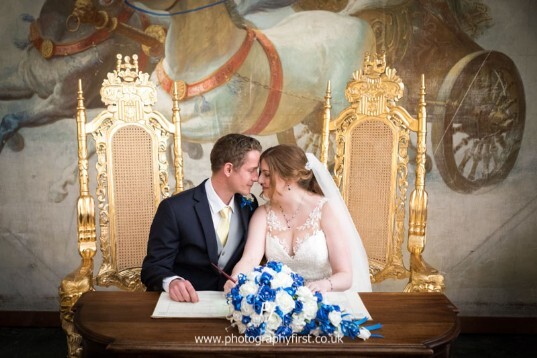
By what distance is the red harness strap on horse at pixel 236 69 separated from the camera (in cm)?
447

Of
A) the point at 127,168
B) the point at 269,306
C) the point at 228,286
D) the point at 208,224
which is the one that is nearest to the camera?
the point at 269,306

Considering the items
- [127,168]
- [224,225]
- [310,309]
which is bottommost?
[310,309]

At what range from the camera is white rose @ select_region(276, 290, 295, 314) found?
1935 millimetres

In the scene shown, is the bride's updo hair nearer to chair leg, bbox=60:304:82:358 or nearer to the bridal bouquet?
the bridal bouquet

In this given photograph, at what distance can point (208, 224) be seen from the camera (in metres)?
2.94

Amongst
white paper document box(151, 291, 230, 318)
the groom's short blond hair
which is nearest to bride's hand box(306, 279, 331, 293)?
white paper document box(151, 291, 230, 318)

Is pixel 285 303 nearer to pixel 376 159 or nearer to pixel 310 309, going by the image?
pixel 310 309

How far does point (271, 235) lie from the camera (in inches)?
119

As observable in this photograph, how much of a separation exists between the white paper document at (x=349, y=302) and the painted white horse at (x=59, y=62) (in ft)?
9.73

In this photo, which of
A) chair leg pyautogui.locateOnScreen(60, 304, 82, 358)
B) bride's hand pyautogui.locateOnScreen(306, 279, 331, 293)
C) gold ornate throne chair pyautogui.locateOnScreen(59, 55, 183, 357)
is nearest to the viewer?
bride's hand pyautogui.locateOnScreen(306, 279, 331, 293)

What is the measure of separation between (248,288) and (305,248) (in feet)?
3.20

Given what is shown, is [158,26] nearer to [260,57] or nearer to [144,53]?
[144,53]

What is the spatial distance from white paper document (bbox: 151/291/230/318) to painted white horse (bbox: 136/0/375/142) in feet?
7.70

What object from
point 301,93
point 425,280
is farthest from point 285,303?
point 301,93
